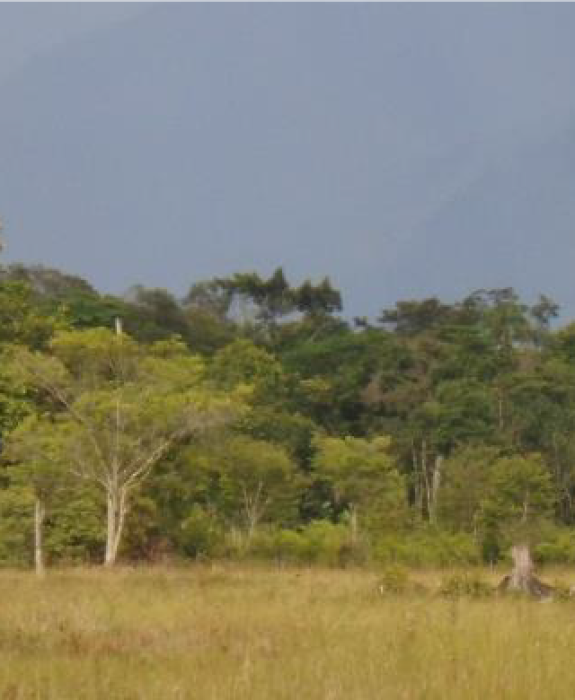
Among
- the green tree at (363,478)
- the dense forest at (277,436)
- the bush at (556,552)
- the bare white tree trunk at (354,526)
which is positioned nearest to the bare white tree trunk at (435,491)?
the dense forest at (277,436)

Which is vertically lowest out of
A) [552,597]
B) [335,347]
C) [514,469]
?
[552,597]

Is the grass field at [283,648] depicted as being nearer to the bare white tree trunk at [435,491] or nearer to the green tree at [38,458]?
the green tree at [38,458]

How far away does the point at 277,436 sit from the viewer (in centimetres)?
4384

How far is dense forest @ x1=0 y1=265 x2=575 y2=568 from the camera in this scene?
24719 mm

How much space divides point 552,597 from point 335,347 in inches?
1647

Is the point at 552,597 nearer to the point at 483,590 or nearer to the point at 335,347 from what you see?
the point at 483,590

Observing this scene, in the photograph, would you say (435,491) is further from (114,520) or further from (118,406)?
(118,406)

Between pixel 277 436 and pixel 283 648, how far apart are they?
122 feet

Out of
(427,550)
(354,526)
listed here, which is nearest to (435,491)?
(354,526)

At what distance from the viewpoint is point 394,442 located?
4678 centimetres

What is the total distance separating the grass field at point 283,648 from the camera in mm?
5047

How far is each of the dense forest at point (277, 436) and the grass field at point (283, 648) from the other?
36.8ft

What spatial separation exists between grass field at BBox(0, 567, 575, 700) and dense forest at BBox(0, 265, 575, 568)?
11.2 m

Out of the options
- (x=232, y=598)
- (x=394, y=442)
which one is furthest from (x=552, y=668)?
(x=394, y=442)
